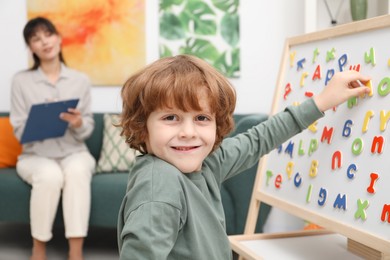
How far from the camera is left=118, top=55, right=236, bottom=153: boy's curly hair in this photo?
1047 mm

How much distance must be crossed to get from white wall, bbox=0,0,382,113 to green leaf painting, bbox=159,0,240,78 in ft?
0.19

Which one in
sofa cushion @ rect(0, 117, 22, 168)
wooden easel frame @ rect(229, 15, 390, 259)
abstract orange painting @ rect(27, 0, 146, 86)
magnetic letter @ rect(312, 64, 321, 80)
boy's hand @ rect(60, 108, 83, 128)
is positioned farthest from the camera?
abstract orange painting @ rect(27, 0, 146, 86)

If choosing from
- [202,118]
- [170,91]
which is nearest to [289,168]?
[202,118]

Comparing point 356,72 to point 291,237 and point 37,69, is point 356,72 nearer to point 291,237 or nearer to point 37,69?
point 291,237

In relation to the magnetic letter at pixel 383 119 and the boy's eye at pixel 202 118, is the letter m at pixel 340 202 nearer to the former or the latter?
the magnetic letter at pixel 383 119

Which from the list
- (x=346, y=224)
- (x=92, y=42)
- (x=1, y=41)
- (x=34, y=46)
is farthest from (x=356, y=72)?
(x=1, y=41)

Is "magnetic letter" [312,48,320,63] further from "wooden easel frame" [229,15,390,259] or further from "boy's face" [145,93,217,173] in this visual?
"boy's face" [145,93,217,173]

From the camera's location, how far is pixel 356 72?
1302 millimetres

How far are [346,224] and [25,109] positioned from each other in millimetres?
2058

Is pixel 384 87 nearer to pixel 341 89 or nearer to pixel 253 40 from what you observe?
pixel 341 89

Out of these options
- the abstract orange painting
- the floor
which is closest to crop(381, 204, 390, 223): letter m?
the floor

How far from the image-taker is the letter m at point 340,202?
1.29 meters

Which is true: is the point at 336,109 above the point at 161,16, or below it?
below

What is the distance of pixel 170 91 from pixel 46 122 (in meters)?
1.67
